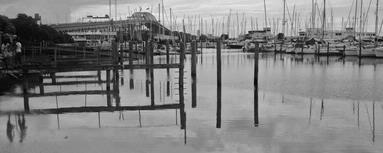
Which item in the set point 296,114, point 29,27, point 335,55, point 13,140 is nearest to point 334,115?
point 296,114

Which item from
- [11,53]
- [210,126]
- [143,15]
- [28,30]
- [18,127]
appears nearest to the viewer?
[18,127]

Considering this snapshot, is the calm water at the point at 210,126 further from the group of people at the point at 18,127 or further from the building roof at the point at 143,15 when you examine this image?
the building roof at the point at 143,15

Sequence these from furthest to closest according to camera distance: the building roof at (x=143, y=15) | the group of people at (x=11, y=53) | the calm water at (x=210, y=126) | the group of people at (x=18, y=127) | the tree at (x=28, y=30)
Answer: the building roof at (x=143, y=15) → the tree at (x=28, y=30) → the group of people at (x=11, y=53) → the group of people at (x=18, y=127) → the calm water at (x=210, y=126)

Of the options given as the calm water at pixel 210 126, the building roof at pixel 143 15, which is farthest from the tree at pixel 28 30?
the building roof at pixel 143 15

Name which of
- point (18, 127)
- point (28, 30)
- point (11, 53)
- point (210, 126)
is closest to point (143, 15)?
point (28, 30)

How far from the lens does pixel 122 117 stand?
22.8m

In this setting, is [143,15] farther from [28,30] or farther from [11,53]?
[11,53]

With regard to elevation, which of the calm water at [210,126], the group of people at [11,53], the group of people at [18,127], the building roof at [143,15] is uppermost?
the building roof at [143,15]

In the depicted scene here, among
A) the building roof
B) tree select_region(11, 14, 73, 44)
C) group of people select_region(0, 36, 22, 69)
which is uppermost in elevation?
the building roof

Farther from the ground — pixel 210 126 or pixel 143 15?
pixel 143 15

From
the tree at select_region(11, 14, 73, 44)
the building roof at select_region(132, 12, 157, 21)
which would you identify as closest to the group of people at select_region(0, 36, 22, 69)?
the tree at select_region(11, 14, 73, 44)

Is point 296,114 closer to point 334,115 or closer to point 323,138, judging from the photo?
point 334,115

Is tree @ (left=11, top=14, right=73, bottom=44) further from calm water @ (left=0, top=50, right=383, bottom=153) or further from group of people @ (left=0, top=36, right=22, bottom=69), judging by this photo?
calm water @ (left=0, top=50, right=383, bottom=153)

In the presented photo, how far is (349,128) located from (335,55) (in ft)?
260
